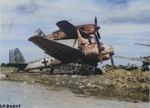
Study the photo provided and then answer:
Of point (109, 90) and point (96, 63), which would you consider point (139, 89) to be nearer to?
point (109, 90)

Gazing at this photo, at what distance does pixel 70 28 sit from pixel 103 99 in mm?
12072

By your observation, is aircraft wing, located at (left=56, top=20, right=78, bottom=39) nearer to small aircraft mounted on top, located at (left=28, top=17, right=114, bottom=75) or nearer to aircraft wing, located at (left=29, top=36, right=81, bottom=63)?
small aircraft mounted on top, located at (left=28, top=17, right=114, bottom=75)

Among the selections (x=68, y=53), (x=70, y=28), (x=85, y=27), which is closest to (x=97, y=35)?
(x=85, y=27)

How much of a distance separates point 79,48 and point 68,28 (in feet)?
11.0

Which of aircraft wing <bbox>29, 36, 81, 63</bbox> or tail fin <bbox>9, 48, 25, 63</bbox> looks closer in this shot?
aircraft wing <bbox>29, 36, 81, 63</bbox>

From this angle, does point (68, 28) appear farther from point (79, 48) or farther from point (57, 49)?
point (79, 48)

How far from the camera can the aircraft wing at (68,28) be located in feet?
60.2

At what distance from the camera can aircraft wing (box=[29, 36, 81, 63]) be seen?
655 inches

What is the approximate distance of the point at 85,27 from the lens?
19.3m

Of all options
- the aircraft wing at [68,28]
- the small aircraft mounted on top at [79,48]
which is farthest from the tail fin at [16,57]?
the aircraft wing at [68,28]

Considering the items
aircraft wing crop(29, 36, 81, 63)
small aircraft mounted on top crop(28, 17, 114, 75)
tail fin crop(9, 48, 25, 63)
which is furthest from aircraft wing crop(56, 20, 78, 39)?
tail fin crop(9, 48, 25, 63)

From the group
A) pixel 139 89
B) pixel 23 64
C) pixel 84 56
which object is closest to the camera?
pixel 139 89

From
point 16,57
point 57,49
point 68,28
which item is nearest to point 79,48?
point 57,49

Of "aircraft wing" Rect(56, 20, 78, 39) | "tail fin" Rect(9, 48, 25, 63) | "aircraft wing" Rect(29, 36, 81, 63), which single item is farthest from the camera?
"tail fin" Rect(9, 48, 25, 63)
